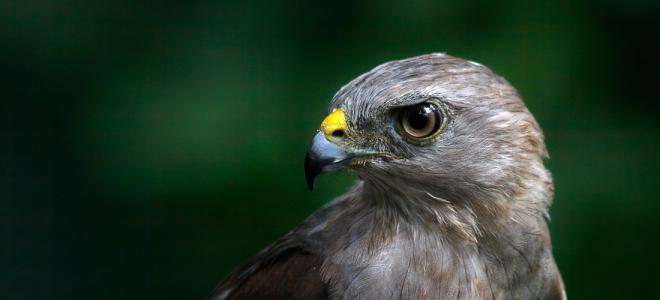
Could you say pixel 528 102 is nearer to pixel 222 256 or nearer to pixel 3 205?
pixel 222 256

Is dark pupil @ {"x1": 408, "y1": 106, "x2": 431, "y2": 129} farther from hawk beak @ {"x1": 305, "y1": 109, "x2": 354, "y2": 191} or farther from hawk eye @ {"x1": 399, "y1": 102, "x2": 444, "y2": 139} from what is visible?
hawk beak @ {"x1": 305, "y1": 109, "x2": 354, "y2": 191}

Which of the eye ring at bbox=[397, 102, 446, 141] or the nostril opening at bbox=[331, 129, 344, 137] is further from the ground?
the eye ring at bbox=[397, 102, 446, 141]

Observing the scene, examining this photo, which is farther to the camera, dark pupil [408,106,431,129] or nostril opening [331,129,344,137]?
nostril opening [331,129,344,137]

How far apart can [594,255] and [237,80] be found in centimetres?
222

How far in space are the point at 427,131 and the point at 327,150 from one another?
1.19 feet

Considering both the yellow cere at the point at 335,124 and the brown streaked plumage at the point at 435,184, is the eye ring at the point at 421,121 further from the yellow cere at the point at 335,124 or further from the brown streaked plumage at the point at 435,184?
the yellow cere at the point at 335,124

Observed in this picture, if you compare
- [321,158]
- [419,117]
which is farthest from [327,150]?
Result: [419,117]

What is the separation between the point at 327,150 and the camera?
3.16 metres

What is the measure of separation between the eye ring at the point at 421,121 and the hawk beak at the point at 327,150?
218 mm

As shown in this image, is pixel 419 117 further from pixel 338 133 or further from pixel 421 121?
pixel 338 133

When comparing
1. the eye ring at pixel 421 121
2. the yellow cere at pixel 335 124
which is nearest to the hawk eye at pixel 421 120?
the eye ring at pixel 421 121

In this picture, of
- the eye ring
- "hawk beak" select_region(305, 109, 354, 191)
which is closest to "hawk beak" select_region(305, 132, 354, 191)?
"hawk beak" select_region(305, 109, 354, 191)

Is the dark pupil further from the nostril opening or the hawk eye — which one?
the nostril opening

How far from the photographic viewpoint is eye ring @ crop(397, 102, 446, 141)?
310 cm
